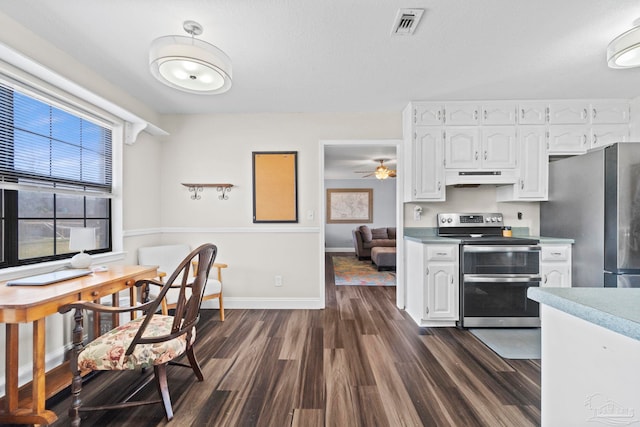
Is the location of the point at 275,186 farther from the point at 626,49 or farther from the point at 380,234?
the point at 380,234

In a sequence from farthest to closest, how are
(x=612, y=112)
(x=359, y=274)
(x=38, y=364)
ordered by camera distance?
(x=359, y=274)
(x=612, y=112)
(x=38, y=364)

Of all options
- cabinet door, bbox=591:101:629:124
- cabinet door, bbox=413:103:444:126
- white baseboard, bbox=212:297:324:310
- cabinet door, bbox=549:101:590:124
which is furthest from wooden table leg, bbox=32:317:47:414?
cabinet door, bbox=591:101:629:124

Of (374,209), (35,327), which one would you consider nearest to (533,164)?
(35,327)

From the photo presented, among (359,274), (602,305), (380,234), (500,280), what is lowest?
(359,274)

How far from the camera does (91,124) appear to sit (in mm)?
2576

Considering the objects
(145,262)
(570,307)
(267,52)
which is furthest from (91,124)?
(570,307)

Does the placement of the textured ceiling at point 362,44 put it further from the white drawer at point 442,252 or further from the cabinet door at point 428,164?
the white drawer at point 442,252

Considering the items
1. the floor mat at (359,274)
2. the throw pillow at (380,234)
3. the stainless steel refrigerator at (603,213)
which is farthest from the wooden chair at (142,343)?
the throw pillow at (380,234)

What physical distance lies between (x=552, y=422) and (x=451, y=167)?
273cm

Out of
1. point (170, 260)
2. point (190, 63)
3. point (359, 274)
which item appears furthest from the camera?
point (359, 274)

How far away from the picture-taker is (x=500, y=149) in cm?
317

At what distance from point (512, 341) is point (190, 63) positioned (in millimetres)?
3401

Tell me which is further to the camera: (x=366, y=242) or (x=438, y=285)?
(x=366, y=242)

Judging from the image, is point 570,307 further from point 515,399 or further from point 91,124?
point 91,124
